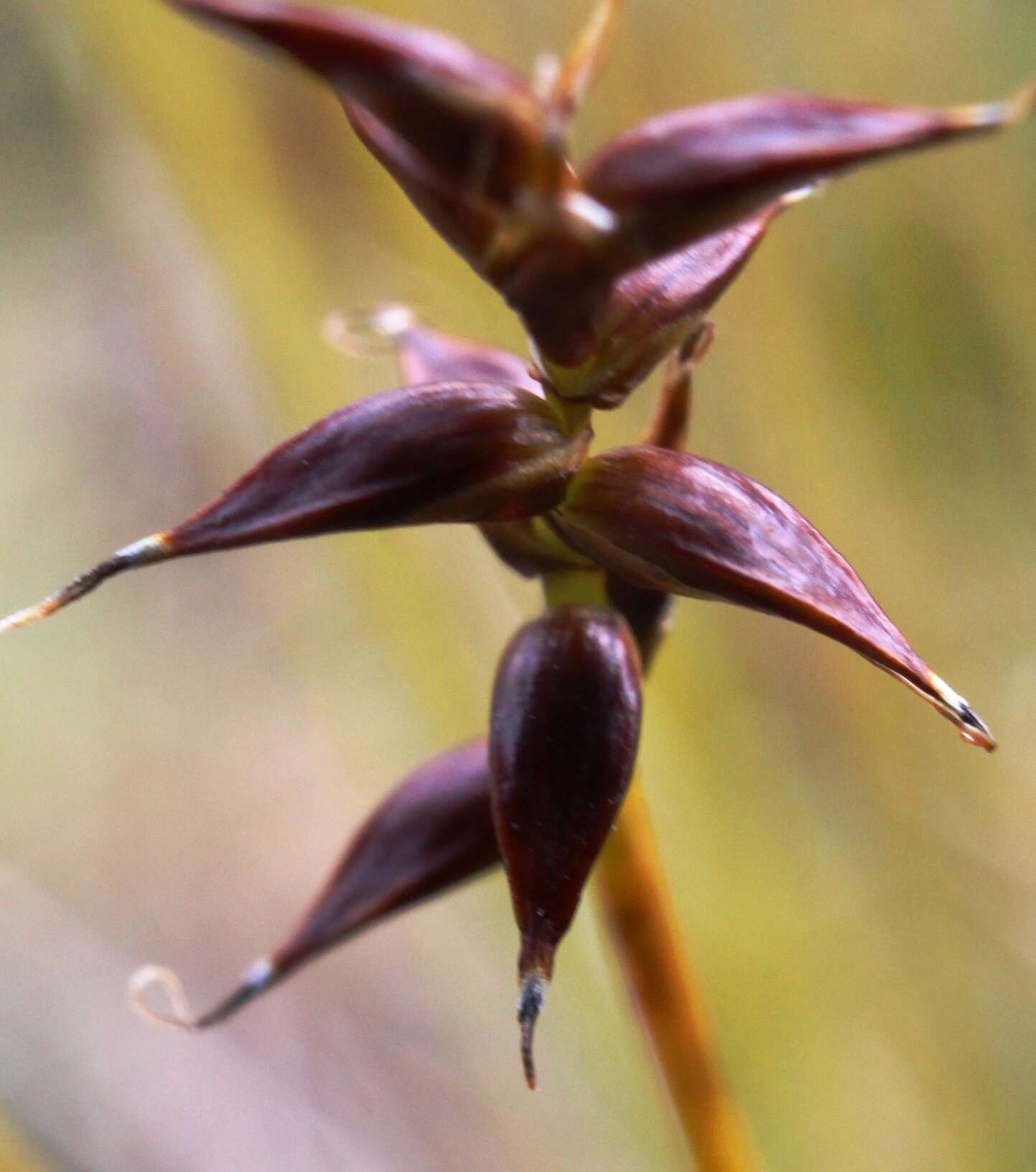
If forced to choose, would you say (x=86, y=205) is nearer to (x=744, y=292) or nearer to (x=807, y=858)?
(x=744, y=292)

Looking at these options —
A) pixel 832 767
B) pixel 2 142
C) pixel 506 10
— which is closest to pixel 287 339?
pixel 506 10

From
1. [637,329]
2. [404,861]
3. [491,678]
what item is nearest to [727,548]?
[637,329]

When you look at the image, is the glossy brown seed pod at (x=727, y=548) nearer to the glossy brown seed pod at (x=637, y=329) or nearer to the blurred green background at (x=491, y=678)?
the glossy brown seed pod at (x=637, y=329)

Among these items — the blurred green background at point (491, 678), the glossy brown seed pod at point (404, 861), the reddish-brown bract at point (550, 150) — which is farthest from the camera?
the blurred green background at point (491, 678)

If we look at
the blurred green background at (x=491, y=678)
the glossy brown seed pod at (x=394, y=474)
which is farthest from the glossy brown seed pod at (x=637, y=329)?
the blurred green background at (x=491, y=678)

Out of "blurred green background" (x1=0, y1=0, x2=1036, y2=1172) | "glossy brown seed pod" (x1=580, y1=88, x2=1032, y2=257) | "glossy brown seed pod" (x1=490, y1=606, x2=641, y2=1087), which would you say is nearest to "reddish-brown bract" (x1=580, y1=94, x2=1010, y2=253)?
"glossy brown seed pod" (x1=580, y1=88, x2=1032, y2=257)
